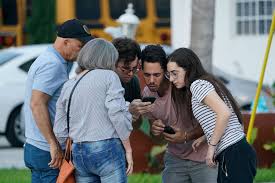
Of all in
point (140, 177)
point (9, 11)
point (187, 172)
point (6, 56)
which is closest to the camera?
point (187, 172)

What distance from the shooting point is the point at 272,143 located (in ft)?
36.0

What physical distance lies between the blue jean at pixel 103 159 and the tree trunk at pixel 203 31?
20.5ft

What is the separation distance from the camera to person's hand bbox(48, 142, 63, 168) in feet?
21.4

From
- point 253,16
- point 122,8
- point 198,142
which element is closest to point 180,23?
point 122,8

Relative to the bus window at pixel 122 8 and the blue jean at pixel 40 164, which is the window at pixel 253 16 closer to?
the bus window at pixel 122 8

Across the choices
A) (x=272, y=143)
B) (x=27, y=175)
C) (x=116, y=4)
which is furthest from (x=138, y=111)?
(x=116, y=4)

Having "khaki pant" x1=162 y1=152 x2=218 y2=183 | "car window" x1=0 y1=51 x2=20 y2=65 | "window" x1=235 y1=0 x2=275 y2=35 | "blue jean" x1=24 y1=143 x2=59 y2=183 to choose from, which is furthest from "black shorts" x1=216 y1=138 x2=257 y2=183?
"window" x1=235 y1=0 x2=275 y2=35

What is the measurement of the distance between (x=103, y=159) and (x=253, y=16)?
613 inches

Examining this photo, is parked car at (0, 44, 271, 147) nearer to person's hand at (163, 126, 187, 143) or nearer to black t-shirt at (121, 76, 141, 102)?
black t-shirt at (121, 76, 141, 102)

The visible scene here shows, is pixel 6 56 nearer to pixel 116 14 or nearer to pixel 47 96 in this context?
pixel 116 14

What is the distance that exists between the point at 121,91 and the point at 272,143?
5054 millimetres

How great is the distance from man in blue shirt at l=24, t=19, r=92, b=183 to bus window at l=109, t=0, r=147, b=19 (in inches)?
601

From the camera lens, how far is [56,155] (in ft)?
A: 21.4

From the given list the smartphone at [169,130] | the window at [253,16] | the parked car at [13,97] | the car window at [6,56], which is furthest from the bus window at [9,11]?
the smartphone at [169,130]
